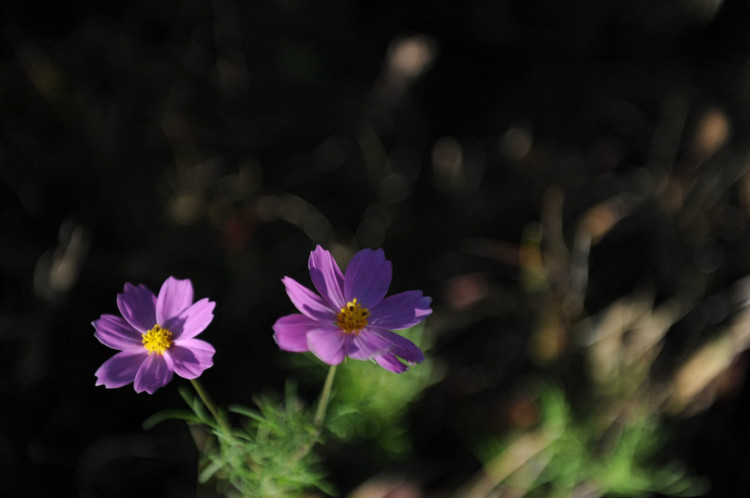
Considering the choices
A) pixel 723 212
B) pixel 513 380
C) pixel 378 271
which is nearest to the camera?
pixel 378 271

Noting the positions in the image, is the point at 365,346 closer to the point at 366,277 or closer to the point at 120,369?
the point at 366,277

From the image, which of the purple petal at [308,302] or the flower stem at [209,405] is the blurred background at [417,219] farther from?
the purple petal at [308,302]

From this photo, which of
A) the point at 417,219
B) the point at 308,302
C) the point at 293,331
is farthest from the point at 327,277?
the point at 417,219

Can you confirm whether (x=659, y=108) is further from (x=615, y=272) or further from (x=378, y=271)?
(x=378, y=271)

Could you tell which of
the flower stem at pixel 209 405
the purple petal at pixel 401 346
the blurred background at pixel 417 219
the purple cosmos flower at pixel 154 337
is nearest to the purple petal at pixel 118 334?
the purple cosmos flower at pixel 154 337

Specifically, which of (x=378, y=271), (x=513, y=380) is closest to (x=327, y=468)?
(x=513, y=380)

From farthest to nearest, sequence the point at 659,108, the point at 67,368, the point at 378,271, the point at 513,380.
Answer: the point at 659,108 < the point at 513,380 < the point at 67,368 < the point at 378,271

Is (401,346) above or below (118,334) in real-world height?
below
